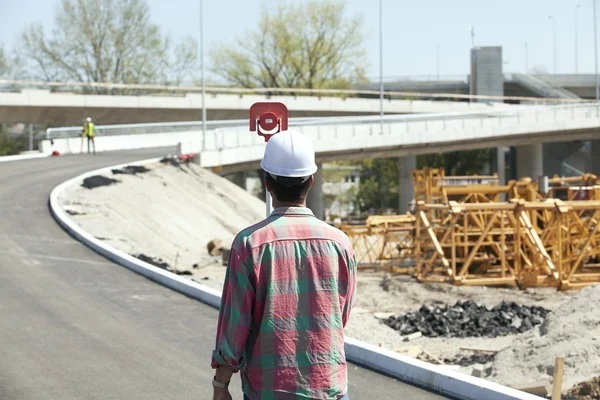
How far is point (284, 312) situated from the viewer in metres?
3.69

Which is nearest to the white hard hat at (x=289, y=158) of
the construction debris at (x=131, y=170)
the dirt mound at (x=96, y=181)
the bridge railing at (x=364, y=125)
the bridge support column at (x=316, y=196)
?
the dirt mound at (x=96, y=181)

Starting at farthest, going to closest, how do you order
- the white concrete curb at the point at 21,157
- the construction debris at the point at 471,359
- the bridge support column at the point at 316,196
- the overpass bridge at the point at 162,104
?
the bridge support column at the point at 316,196 → the overpass bridge at the point at 162,104 → the white concrete curb at the point at 21,157 → the construction debris at the point at 471,359

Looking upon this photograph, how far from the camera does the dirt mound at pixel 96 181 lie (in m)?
26.5

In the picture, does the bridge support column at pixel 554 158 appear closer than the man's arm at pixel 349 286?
No

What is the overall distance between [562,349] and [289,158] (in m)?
8.32

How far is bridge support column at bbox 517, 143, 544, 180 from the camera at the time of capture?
64.1 m

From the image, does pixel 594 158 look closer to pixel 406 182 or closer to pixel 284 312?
pixel 406 182

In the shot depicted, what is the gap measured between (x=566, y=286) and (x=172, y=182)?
15.4m

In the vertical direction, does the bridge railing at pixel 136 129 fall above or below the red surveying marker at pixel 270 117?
above

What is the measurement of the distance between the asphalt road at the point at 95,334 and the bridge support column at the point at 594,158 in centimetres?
7114

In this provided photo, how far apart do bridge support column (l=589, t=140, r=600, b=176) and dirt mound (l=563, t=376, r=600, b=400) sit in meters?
75.7

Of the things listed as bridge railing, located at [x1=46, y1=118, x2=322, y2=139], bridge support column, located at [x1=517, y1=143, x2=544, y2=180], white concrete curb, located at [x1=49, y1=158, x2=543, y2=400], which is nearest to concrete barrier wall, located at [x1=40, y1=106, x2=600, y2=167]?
bridge railing, located at [x1=46, y1=118, x2=322, y2=139]

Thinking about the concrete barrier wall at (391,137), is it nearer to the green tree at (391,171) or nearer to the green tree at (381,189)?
the green tree at (391,171)

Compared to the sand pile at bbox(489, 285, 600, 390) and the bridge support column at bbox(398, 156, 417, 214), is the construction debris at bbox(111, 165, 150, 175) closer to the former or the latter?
the sand pile at bbox(489, 285, 600, 390)
